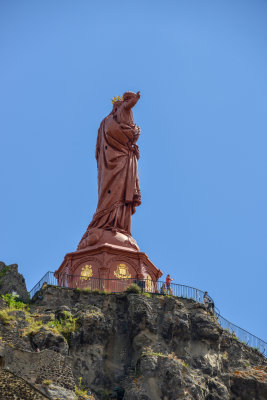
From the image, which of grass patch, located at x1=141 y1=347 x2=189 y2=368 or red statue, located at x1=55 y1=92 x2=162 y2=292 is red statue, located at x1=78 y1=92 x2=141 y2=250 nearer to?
red statue, located at x1=55 y1=92 x2=162 y2=292

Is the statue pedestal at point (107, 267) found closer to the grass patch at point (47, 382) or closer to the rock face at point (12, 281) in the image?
the rock face at point (12, 281)

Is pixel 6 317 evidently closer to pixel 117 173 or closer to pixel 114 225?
pixel 114 225

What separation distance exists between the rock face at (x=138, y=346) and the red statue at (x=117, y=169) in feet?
29.6

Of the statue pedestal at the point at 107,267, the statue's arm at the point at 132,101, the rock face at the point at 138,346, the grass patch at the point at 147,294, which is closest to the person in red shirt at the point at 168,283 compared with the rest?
the statue pedestal at the point at 107,267

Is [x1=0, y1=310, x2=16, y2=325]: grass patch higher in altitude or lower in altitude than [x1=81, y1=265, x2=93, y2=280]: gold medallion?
lower

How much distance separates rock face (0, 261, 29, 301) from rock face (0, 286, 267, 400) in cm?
123

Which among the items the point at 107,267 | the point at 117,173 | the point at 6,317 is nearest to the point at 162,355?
the point at 6,317

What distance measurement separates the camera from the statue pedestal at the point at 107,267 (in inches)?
1758

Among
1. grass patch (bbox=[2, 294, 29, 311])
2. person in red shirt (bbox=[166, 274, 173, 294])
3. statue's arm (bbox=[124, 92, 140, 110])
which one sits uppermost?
statue's arm (bbox=[124, 92, 140, 110])

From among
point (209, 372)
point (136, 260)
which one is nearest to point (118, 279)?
point (136, 260)

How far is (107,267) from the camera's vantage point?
45625 mm

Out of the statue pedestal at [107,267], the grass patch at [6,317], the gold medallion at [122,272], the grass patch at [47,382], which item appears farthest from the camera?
the gold medallion at [122,272]

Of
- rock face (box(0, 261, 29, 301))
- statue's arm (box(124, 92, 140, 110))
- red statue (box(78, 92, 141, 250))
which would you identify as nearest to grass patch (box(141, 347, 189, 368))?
rock face (box(0, 261, 29, 301))

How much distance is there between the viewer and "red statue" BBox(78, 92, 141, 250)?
49.8 metres
